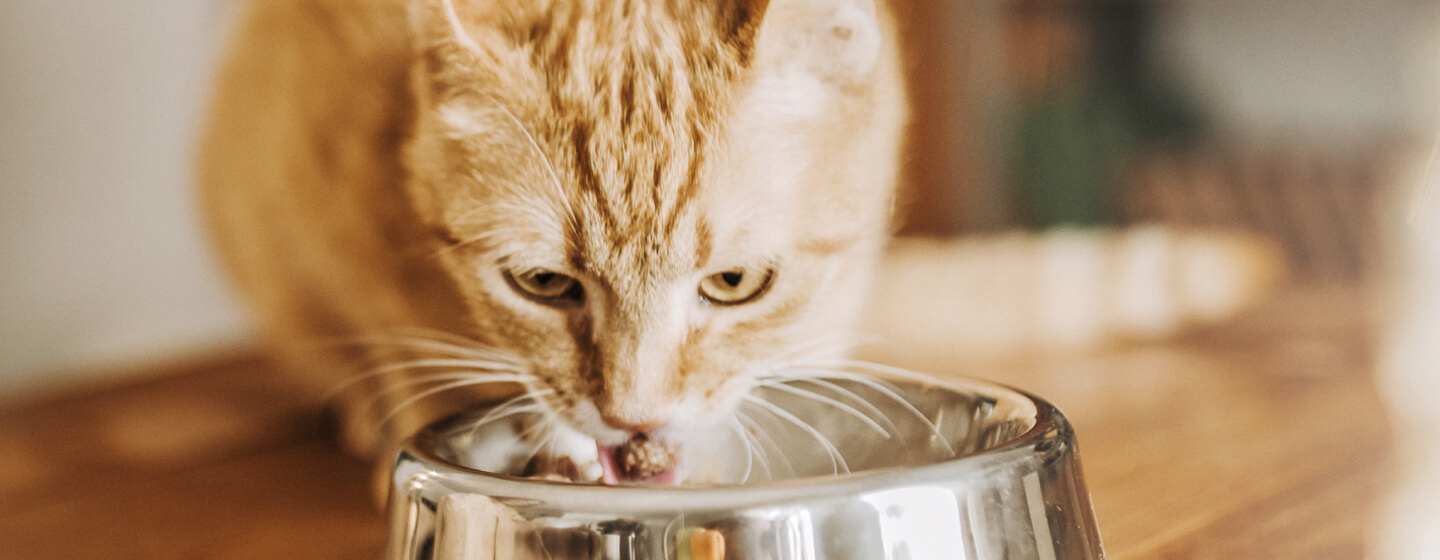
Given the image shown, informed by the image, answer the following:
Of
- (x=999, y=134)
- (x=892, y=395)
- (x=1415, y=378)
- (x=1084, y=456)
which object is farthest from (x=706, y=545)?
(x=999, y=134)

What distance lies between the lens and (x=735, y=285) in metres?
0.68

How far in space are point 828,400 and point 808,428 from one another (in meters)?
0.02

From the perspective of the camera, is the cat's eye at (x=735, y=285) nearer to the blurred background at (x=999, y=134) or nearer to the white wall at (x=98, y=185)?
the blurred background at (x=999, y=134)

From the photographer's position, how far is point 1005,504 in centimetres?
43

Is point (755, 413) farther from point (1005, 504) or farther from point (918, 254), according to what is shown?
point (918, 254)

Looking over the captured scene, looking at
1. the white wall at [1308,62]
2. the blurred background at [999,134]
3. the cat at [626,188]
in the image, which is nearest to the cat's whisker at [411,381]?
the cat at [626,188]

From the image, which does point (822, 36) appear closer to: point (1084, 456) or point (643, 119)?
point (643, 119)

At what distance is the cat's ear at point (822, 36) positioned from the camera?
1.94ft

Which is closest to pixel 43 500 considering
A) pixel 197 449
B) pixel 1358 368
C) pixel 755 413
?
pixel 197 449

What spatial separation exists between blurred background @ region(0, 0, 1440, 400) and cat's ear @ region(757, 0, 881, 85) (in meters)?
0.73

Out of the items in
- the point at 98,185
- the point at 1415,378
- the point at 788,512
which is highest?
the point at 788,512

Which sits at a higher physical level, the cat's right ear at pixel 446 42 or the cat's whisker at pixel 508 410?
the cat's right ear at pixel 446 42

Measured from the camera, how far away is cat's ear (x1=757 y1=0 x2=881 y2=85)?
0.59 meters

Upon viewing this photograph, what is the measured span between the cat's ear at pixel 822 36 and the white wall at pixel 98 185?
1.04 metres
